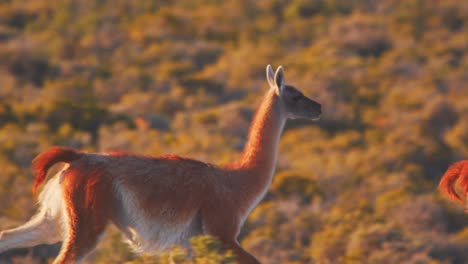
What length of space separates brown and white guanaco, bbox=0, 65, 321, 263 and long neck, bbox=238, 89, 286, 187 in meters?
0.02

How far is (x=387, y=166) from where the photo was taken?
22.9 meters

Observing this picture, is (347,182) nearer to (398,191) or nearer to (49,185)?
(398,191)

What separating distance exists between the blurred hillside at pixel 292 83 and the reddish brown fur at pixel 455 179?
2.75 meters

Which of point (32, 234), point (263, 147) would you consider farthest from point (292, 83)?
point (32, 234)

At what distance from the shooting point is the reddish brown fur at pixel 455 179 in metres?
8.80

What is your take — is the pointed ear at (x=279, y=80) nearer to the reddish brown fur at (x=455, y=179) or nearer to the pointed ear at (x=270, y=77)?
the pointed ear at (x=270, y=77)

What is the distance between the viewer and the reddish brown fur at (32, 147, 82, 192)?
801 centimetres

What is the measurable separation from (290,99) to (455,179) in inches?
71.0

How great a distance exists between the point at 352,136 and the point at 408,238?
36.7ft

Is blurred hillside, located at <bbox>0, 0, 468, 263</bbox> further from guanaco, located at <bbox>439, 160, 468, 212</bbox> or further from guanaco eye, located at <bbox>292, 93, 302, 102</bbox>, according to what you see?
guanaco, located at <bbox>439, 160, 468, 212</bbox>

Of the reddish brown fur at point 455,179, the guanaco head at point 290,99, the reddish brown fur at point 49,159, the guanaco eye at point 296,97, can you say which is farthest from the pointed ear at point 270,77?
the reddish brown fur at point 49,159

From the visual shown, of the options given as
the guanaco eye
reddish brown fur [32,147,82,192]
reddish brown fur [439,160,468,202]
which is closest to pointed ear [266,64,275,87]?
the guanaco eye

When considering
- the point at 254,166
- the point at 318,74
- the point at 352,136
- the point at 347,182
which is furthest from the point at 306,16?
the point at 254,166

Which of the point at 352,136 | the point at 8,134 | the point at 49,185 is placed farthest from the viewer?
the point at 352,136
